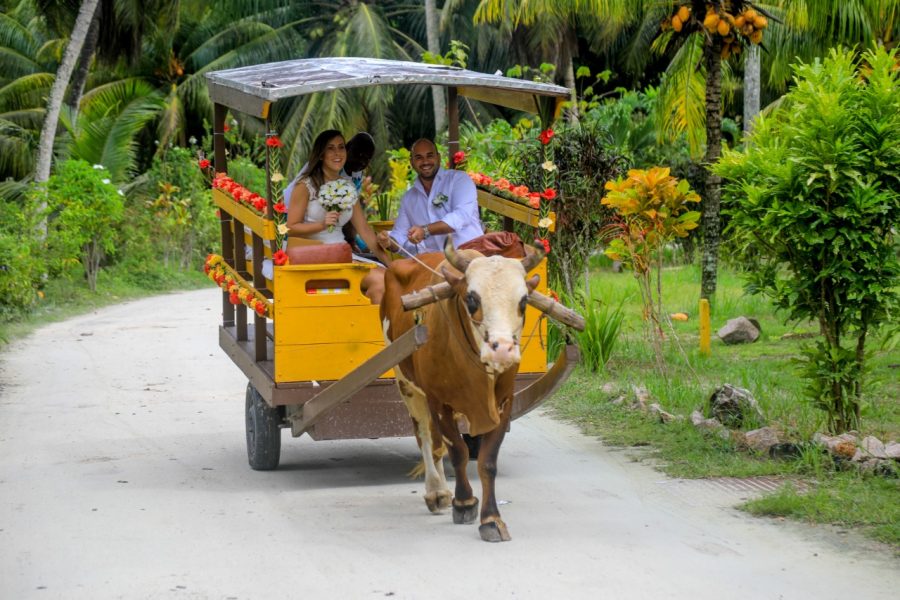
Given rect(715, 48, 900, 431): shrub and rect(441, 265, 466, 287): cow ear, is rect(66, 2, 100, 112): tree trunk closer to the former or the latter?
rect(715, 48, 900, 431): shrub

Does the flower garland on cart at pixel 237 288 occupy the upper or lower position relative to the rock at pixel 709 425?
upper

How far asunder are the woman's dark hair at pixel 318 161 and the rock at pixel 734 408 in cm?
336

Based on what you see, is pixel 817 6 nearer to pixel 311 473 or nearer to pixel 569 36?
pixel 311 473

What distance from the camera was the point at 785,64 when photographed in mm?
19062

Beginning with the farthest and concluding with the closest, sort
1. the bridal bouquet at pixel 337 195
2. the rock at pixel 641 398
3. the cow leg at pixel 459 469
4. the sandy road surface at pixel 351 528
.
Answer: the rock at pixel 641 398, the bridal bouquet at pixel 337 195, the cow leg at pixel 459 469, the sandy road surface at pixel 351 528

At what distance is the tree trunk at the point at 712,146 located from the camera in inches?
552

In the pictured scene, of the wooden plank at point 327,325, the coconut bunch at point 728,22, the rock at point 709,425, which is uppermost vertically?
the coconut bunch at point 728,22

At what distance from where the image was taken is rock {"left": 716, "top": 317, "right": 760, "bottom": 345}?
46.4 feet

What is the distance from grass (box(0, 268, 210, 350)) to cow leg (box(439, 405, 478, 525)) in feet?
29.1

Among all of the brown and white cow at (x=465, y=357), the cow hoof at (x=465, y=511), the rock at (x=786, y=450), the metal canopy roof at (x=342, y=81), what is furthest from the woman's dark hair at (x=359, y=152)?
the rock at (x=786, y=450)

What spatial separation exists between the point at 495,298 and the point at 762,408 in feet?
13.3

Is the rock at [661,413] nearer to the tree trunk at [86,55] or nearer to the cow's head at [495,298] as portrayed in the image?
the cow's head at [495,298]

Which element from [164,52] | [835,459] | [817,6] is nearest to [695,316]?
[817,6]

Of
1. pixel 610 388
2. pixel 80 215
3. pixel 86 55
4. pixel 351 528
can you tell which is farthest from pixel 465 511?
pixel 86 55
